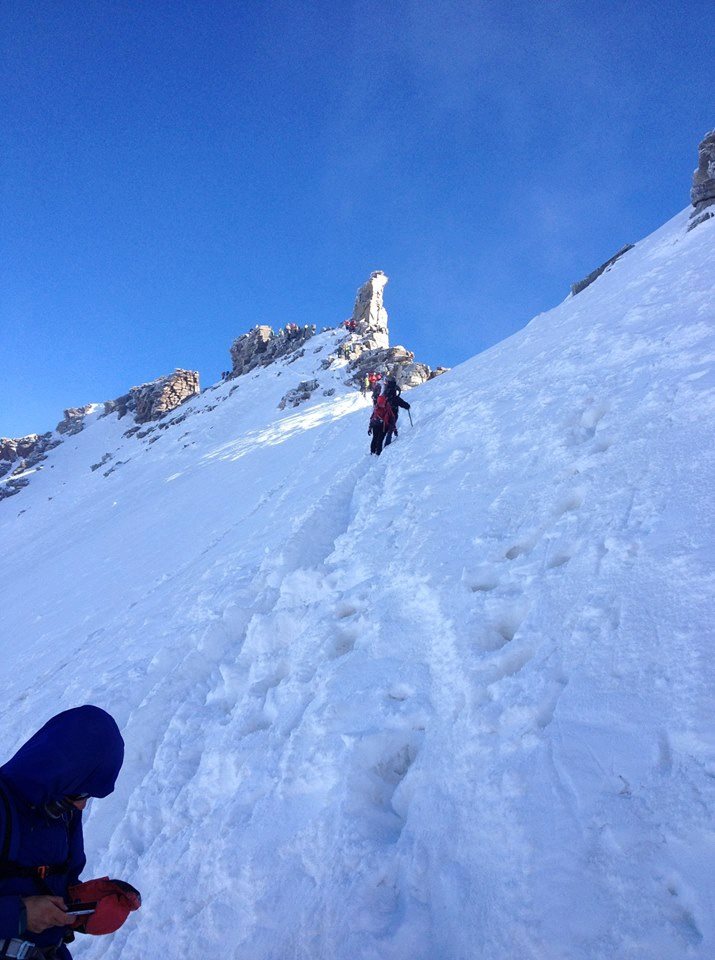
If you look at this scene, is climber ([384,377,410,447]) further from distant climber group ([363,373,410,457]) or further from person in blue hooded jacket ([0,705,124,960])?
person in blue hooded jacket ([0,705,124,960])

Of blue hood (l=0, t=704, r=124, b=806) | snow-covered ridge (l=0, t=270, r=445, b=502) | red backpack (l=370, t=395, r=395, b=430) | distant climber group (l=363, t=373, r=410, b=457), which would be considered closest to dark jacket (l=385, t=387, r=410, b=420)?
distant climber group (l=363, t=373, r=410, b=457)

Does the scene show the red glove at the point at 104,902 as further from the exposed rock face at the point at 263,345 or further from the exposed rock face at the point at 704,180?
the exposed rock face at the point at 263,345

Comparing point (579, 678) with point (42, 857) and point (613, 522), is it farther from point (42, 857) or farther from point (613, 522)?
point (42, 857)

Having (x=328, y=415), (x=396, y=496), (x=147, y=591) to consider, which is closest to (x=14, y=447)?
(x=328, y=415)

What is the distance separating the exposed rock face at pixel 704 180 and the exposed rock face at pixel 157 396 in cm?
5456

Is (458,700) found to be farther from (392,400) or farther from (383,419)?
(392,400)

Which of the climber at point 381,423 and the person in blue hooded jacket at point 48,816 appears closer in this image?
the person in blue hooded jacket at point 48,816

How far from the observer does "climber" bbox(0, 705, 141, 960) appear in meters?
1.88

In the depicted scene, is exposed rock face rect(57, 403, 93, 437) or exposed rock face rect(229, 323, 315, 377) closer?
exposed rock face rect(229, 323, 315, 377)

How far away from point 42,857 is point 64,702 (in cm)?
579

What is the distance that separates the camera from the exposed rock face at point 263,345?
180ft

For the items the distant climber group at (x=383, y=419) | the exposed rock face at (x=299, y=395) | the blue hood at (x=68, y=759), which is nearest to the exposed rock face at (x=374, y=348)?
the exposed rock face at (x=299, y=395)

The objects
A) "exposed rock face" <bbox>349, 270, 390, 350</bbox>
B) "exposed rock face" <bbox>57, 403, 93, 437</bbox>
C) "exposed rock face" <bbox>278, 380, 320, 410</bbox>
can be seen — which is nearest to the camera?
"exposed rock face" <bbox>278, 380, 320, 410</bbox>

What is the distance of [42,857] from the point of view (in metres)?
2.06
